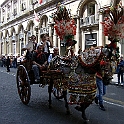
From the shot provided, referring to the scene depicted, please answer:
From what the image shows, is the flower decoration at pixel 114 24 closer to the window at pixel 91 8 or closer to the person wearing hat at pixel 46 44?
the person wearing hat at pixel 46 44

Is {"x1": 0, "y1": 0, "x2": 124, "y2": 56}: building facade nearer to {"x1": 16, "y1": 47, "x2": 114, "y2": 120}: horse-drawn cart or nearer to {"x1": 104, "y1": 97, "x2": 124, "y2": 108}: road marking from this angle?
{"x1": 16, "y1": 47, "x2": 114, "y2": 120}: horse-drawn cart

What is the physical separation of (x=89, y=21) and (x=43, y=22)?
34.4 feet

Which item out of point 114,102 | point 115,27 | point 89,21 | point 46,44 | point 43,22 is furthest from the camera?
point 43,22

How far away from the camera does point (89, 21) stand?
76.1 ft

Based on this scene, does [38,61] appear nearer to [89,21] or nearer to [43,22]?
[89,21]

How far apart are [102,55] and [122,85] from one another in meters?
8.17

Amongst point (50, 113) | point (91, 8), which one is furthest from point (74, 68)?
point (91, 8)

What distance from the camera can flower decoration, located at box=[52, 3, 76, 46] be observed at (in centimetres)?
577

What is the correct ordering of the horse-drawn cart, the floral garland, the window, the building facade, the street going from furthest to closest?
the window
the building facade
the street
the horse-drawn cart
the floral garland

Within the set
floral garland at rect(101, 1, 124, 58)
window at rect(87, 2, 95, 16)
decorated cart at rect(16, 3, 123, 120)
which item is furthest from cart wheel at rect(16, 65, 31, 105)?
window at rect(87, 2, 95, 16)

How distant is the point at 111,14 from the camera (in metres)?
5.18

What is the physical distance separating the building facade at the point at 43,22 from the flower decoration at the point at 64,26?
11.8 inches

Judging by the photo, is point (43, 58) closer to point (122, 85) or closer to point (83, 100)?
point (83, 100)

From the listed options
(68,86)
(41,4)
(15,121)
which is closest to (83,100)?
(68,86)
